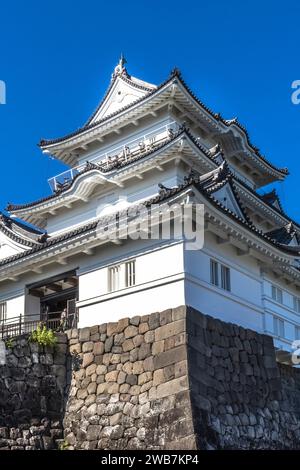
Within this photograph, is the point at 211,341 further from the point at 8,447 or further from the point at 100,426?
the point at 8,447

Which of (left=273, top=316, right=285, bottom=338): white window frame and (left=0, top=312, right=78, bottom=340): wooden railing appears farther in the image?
(left=273, top=316, right=285, bottom=338): white window frame

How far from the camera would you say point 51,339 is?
742 inches

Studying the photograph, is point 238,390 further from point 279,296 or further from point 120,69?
point 120,69

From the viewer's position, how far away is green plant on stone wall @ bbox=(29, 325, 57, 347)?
18.7 m

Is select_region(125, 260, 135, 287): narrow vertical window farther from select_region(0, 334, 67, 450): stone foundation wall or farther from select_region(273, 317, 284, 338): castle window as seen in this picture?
select_region(273, 317, 284, 338): castle window

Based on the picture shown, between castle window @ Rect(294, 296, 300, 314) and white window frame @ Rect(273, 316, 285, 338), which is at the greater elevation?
castle window @ Rect(294, 296, 300, 314)

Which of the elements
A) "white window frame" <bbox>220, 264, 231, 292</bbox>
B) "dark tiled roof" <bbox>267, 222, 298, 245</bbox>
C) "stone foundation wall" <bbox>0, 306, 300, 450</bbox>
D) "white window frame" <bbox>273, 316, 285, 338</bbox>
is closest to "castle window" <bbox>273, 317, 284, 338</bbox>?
"white window frame" <bbox>273, 316, 285, 338</bbox>

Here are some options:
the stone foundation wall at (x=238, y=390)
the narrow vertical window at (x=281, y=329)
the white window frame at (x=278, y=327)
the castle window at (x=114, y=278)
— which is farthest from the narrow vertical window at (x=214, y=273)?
the narrow vertical window at (x=281, y=329)

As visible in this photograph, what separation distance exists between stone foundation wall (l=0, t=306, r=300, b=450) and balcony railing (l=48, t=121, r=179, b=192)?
8452mm

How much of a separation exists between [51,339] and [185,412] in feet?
15.8

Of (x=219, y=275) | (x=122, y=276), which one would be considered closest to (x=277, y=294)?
(x=219, y=275)

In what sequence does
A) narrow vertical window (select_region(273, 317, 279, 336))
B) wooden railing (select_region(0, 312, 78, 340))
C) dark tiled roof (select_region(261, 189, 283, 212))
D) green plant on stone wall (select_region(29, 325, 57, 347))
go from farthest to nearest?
1. dark tiled roof (select_region(261, 189, 283, 212))
2. narrow vertical window (select_region(273, 317, 279, 336))
3. wooden railing (select_region(0, 312, 78, 340))
4. green plant on stone wall (select_region(29, 325, 57, 347))

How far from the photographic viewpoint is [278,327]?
21.7m

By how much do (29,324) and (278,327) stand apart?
780 centimetres
